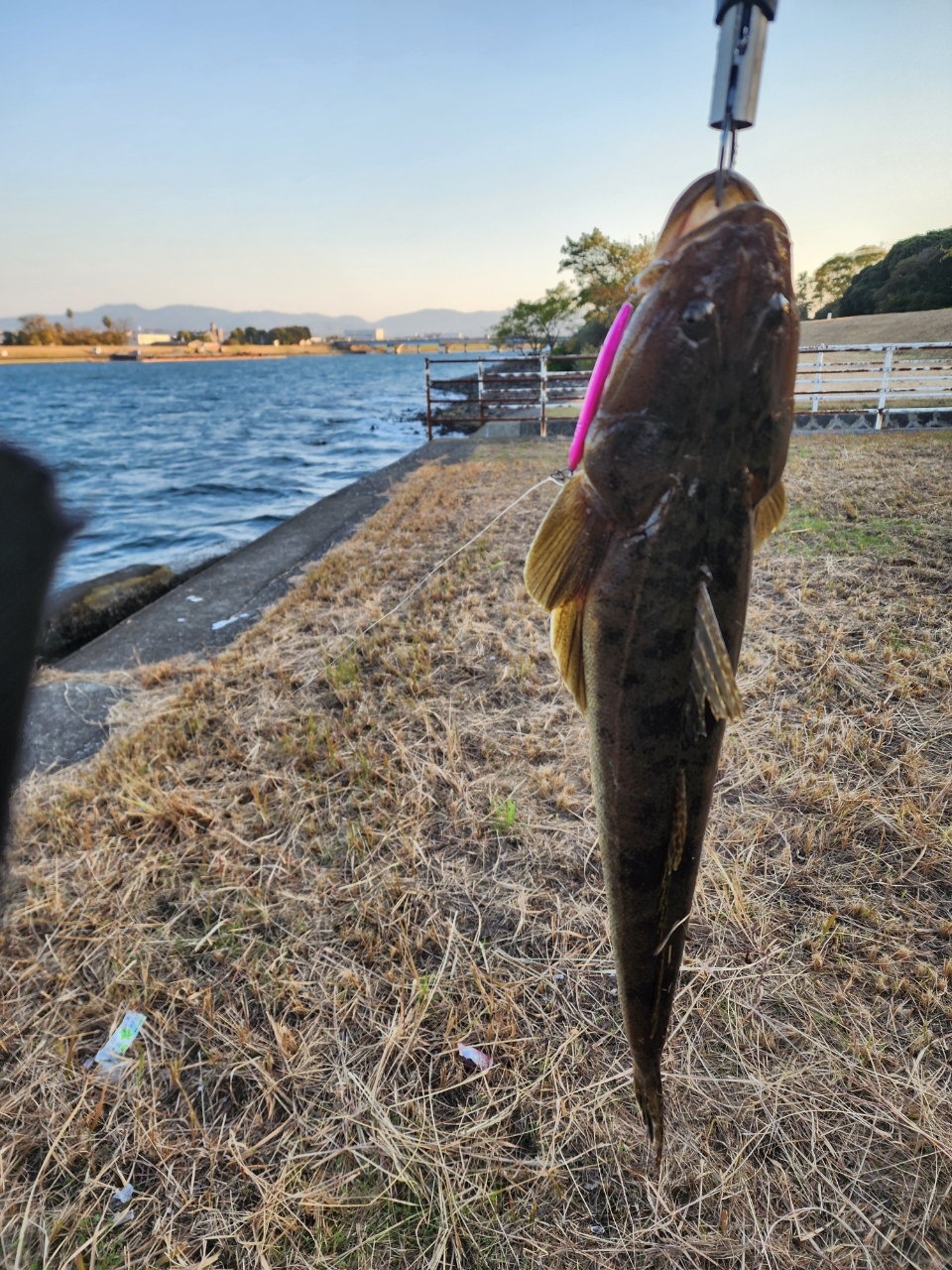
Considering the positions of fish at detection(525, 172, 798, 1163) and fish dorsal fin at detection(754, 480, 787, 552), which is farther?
fish dorsal fin at detection(754, 480, 787, 552)

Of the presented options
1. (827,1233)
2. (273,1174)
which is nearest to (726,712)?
(827,1233)

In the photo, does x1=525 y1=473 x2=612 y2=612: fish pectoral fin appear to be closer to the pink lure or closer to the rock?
the pink lure

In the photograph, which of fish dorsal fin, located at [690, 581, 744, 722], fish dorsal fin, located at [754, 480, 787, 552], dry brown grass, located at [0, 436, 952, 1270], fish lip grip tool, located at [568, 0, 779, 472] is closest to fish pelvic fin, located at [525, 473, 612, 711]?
fish dorsal fin, located at [690, 581, 744, 722]

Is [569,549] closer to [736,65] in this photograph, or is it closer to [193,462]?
[736,65]

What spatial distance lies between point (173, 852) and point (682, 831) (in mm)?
2609

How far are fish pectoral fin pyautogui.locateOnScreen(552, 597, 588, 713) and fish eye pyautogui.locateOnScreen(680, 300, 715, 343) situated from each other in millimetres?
520

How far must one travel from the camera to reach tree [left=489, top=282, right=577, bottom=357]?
38.3m

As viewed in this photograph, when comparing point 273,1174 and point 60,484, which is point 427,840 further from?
point 60,484

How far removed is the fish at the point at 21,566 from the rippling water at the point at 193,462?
0.12 feet

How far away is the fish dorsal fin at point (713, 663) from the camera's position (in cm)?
120

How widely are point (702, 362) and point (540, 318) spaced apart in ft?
141

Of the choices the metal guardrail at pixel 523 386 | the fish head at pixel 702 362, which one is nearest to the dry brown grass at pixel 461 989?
the fish head at pixel 702 362

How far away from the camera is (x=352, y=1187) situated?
6.13ft

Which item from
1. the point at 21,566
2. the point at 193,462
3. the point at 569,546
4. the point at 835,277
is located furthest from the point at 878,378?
the point at 193,462
